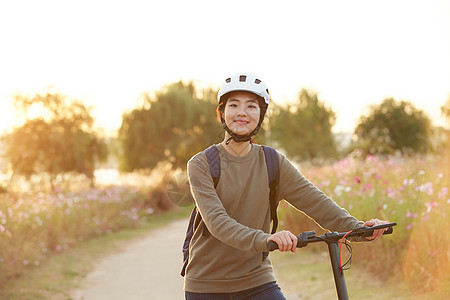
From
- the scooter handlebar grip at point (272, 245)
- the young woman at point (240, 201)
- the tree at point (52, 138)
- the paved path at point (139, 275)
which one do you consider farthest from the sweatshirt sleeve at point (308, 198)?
the tree at point (52, 138)

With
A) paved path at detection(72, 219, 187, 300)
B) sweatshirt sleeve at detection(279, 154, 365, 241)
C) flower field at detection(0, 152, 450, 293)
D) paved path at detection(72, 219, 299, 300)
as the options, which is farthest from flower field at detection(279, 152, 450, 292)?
sweatshirt sleeve at detection(279, 154, 365, 241)

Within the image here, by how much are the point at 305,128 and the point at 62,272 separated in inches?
1490

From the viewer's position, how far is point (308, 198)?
2961 mm

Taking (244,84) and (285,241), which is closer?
(285,241)

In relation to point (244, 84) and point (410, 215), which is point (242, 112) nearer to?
point (244, 84)

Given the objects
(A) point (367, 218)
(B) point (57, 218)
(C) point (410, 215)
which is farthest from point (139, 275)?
(C) point (410, 215)

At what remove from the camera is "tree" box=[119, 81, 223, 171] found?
26.3 metres

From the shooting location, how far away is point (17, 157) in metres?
22.1

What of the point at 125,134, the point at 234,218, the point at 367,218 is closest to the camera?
the point at 234,218

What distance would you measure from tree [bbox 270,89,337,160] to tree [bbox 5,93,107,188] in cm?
2537

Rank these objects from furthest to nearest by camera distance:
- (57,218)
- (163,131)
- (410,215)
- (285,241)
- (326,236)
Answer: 1. (163,131)
2. (57,218)
3. (410,215)
4. (326,236)
5. (285,241)

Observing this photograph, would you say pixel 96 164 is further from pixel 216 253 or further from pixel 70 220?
pixel 216 253

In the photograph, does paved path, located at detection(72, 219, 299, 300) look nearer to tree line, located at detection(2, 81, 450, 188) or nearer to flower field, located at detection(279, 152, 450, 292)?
flower field, located at detection(279, 152, 450, 292)

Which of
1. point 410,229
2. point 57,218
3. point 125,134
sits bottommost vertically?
point 410,229
